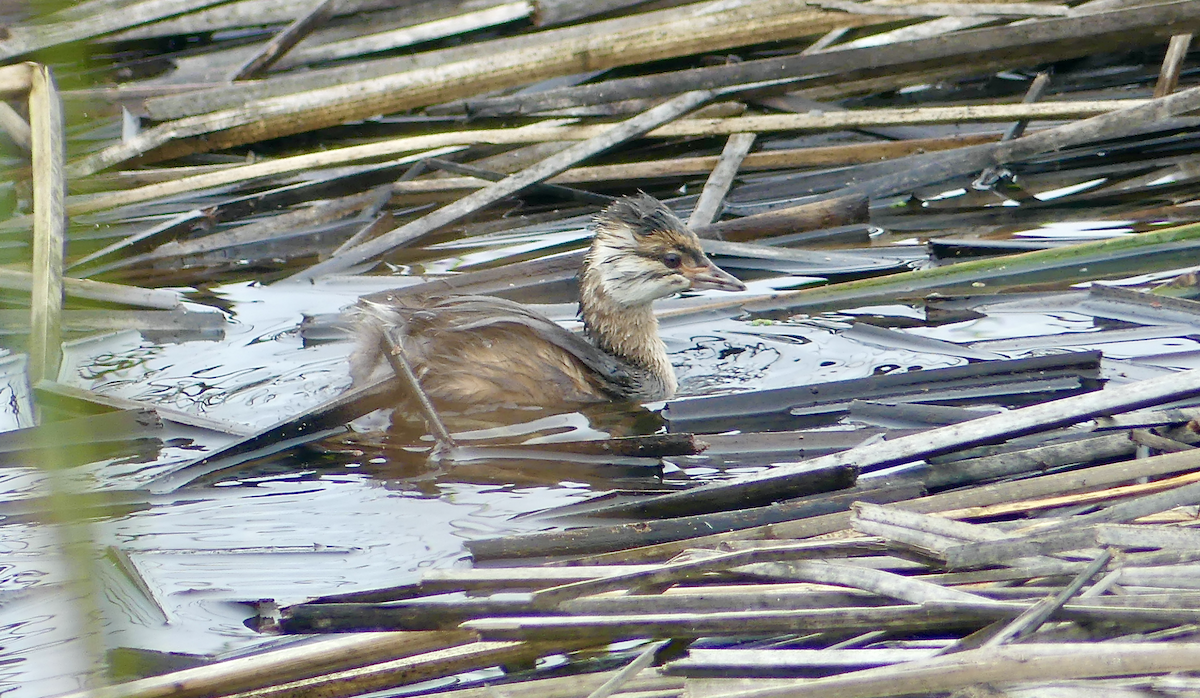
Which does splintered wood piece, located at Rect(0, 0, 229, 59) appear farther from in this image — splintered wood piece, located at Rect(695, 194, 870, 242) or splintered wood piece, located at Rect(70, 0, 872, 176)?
splintered wood piece, located at Rect(695, 194, 870, 242)

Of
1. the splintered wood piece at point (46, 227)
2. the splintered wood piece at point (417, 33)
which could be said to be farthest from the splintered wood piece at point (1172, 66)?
the splintered wood piece at point (46, 227)

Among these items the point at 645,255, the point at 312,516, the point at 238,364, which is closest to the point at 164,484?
the point at 312,516

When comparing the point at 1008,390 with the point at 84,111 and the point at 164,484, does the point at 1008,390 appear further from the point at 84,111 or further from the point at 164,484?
the point at 84,111

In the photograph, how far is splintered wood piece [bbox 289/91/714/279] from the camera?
6.55 m

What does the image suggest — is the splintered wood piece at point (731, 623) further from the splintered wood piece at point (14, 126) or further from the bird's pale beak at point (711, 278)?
the splintered wood piece at point (14, 126)

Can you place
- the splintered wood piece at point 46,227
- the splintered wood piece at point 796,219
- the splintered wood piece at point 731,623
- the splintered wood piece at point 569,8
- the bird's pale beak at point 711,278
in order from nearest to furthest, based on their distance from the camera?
1. the splintered wood piece at point 731,623
2. the splintered wood piece at point 46,227
3. the bird's pale beak at point 711,278
4. the splintered wood piece at point 796,219
5. the splintered wood piece at point 569,8

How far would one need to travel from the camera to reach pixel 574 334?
5543mm

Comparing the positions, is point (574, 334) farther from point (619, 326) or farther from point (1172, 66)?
point (1172, 66)

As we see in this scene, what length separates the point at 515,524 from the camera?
153 inches

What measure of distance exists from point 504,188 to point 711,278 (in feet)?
4.83

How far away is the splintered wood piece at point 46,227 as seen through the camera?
4734mm

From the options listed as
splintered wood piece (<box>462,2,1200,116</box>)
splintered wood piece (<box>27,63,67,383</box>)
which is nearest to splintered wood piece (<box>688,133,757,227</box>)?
splintered wood piece (<box>462,2,1200,116</box>)

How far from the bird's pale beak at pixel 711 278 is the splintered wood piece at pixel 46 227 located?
253cm

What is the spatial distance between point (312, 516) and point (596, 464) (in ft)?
3.08
